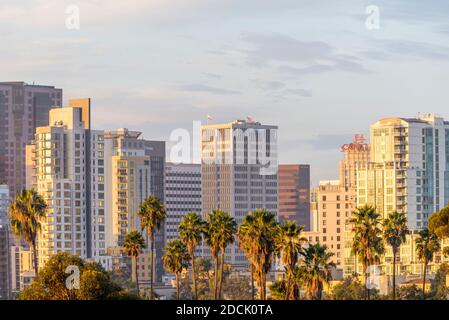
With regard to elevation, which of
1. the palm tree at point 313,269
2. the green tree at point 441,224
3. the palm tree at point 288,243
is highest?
the green tree at point 441,224

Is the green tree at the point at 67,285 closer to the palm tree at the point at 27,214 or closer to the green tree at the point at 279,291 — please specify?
the green tree at the point at 279,291

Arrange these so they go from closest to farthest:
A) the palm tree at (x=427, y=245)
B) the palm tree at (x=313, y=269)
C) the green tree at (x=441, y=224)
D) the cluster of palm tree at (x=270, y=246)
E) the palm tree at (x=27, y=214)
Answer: the cluster of palm tree at (x=270, y=246) < the palm tree at (x=313, y=269) < the green tree at (x=441, y=224) < the palm tree at (x=27, y=214) < the palm tree at (x=427, y=245)

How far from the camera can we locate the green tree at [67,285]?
101000 millimetres

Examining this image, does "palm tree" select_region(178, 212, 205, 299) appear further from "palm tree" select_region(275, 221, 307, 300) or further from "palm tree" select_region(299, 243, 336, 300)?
"palm tree" select_region(275, 221, 307, 300)

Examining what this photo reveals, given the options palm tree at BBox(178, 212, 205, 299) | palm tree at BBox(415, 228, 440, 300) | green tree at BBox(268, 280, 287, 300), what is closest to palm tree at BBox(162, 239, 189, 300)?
palm tree at BBox(178, 212, 205, 299)

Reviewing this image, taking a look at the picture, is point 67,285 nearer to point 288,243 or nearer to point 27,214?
point 288,243

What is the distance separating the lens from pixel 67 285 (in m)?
104

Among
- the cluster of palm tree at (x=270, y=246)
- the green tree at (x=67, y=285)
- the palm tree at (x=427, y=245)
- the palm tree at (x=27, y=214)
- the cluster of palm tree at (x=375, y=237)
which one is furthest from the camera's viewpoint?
the palm tree at (x=427, y=245)

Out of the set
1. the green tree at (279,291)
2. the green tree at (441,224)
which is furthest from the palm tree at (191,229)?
the green tree at (279,291)

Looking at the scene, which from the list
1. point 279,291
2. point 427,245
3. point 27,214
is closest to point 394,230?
point 427,245

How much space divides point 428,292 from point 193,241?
6657 cm

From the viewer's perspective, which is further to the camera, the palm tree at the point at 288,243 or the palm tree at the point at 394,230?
the palm tree at the point at 394,230
